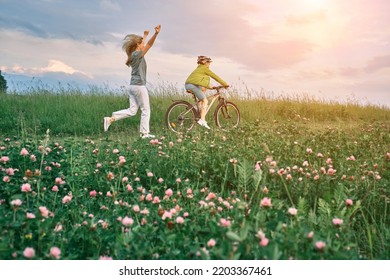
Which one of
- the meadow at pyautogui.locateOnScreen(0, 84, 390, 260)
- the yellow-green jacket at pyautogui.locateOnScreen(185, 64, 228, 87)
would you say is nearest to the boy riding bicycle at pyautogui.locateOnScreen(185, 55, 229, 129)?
the yellow-green jacket at pyautogui.locateOnScreen(185, 64, 228, 87)

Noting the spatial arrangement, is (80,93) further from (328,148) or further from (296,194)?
(296,194)

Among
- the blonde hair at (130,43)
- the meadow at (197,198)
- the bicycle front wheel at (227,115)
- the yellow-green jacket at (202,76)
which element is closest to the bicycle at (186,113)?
the bicycle front wheel at (227,115)

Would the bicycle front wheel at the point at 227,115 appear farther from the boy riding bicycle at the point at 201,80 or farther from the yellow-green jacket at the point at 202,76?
the yellow-green jacket at the point at 202,76

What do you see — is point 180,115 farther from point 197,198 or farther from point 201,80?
point 197,198

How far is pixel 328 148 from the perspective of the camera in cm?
572

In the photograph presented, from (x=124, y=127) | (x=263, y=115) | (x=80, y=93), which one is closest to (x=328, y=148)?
(x=124, y=127)

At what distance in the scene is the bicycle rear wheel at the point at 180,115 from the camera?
988 centimetres

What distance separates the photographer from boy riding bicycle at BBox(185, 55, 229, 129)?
10.1 m

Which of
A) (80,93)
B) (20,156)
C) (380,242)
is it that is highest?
(80,93)

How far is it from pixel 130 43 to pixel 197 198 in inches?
216

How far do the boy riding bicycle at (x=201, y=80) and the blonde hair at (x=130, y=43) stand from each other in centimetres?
174

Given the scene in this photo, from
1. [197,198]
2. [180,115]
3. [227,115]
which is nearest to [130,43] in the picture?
[180,115]
